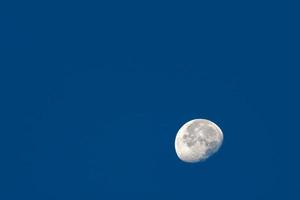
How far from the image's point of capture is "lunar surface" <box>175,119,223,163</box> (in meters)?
60.2

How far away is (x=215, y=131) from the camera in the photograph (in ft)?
200

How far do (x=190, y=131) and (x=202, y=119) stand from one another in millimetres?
1751

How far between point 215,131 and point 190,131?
1.94m

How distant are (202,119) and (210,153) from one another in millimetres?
3522

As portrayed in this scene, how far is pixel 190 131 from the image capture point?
202 ft

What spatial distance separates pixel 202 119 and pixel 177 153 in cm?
331

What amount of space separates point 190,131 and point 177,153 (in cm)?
226

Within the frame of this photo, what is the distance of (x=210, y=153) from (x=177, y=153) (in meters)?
3.36

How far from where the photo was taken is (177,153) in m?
62.6

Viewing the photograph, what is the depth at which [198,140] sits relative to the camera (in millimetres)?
60344

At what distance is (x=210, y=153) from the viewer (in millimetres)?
60219

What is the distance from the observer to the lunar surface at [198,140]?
60.2 metres

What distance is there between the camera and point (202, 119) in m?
62.7
